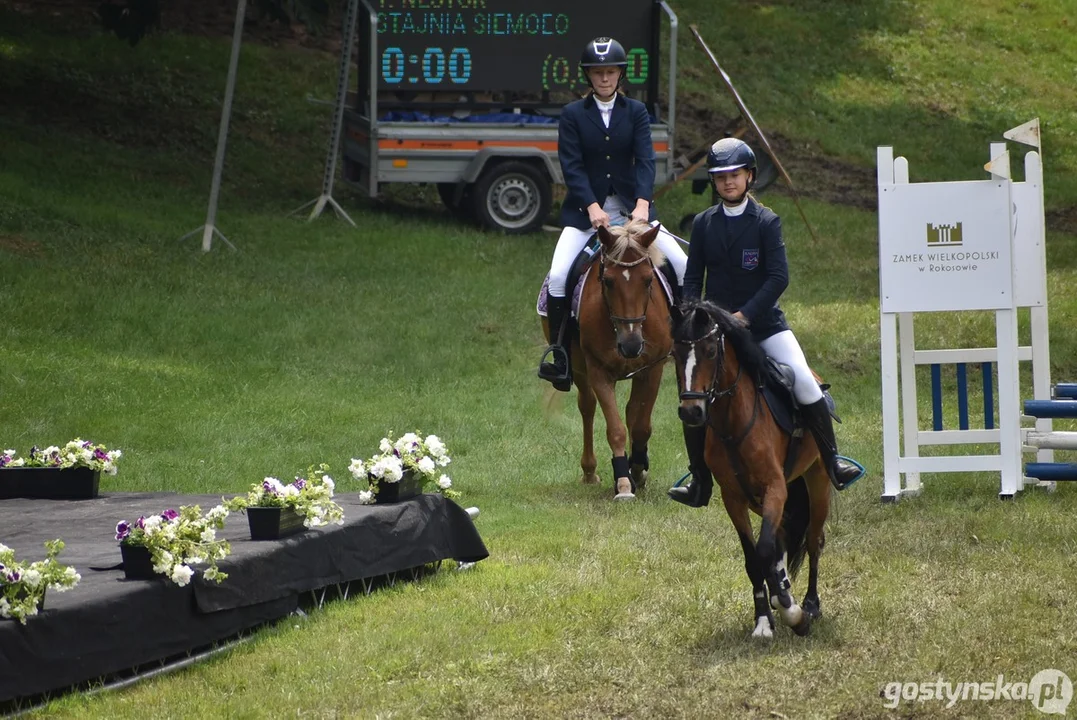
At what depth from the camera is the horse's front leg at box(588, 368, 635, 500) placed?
35.6 feet

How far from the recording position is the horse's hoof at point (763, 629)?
23.1ft

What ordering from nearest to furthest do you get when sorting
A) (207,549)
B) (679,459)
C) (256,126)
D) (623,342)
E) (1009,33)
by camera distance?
(207,549) → (623,342) → (679,459) → (256,126) → (1009,33)

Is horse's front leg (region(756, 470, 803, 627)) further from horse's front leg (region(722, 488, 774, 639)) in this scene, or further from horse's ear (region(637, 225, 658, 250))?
horse's ear (region(637, 225, 658, 250))

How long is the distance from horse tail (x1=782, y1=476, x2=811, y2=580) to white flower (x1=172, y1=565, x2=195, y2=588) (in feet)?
9.69

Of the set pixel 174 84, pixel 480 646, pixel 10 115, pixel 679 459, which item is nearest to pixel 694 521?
pixel 679 459

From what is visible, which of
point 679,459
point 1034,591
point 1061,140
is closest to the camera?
point 1034,591

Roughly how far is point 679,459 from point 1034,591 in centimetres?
471

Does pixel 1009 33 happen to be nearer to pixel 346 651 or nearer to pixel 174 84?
pixel 174 84

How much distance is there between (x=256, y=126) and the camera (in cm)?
2588

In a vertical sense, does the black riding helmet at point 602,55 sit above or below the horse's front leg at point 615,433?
above

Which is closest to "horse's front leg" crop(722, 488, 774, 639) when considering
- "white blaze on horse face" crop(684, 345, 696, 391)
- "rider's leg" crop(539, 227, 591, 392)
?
"white blaze on horse face" crop(684, 345, 696, 391)

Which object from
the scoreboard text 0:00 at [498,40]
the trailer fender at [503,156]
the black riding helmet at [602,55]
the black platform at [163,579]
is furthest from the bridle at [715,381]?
the scoreboard text 0:00 at [498,40]

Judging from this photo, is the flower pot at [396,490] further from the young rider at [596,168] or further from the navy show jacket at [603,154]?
the navy show jacket at [603,154]

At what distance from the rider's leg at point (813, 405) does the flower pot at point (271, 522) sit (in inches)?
100
